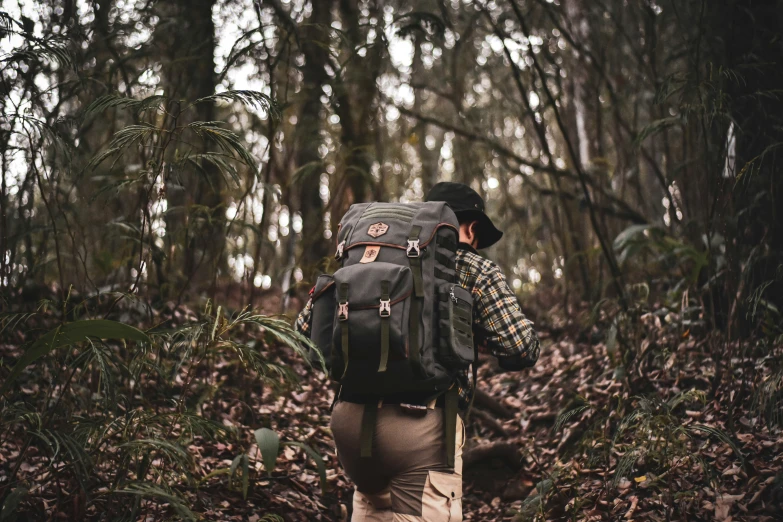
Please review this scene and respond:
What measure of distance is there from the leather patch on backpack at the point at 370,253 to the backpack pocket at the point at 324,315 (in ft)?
0.55

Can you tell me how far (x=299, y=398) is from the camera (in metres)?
5.65

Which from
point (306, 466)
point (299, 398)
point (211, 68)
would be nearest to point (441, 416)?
point (306, 466)

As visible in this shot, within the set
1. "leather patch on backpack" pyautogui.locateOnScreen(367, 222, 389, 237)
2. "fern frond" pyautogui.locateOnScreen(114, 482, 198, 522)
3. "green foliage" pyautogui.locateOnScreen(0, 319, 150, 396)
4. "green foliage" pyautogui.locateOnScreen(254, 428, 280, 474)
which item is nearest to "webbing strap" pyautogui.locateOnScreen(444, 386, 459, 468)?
"leather patch on backpack" pyautogui.locateOnScreen(367, 222, 389, 237)

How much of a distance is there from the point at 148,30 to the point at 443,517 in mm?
5783

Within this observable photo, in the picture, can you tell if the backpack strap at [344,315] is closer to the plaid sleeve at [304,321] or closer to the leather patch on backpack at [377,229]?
the leather patch on backpack at [377,229]

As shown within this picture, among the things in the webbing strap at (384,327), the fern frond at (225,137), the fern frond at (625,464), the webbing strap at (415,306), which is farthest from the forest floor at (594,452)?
the fern frond at (225,137)

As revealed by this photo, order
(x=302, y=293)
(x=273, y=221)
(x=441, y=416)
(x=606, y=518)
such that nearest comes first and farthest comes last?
(x=441, y=416)
(x=606, y=518)
(x=302, y=293)
(x=273, y=221)

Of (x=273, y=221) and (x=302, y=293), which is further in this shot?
(x=273, y=221)

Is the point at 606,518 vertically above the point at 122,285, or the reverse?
the point at 122,285

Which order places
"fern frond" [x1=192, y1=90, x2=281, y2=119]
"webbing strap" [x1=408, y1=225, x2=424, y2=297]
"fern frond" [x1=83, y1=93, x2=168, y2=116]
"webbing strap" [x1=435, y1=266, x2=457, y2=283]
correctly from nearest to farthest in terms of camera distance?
"webbing strap" [x1=408, y1=225, x2=424, y2=297], "webbing strap" [x1=435, y1=266, x2=457, y2=283], "fern frond" [x1=83, y1=93, x2=168, y2=116], "fern frond" [x1=192, y1=90, x2=281, y2=119]

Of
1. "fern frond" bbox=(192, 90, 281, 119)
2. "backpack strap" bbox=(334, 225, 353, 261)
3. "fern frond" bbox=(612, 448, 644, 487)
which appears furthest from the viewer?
"fern frond" bbox=(612, 448, 644, 487)

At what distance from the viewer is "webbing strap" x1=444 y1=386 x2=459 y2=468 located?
267cm

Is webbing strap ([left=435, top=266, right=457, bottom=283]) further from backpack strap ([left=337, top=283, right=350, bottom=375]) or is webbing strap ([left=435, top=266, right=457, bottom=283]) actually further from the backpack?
backpack strap ([left=337, top=283, right=350, bottom=375])

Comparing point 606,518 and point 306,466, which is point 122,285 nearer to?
point 306,466
